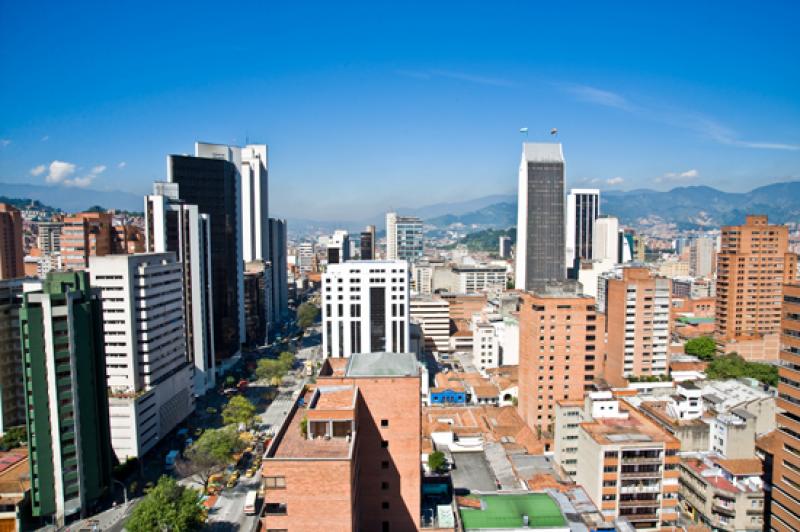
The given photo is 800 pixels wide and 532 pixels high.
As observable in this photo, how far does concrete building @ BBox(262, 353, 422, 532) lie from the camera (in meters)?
11.6

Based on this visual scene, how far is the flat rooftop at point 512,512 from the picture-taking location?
18.8 m

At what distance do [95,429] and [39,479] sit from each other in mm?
2855

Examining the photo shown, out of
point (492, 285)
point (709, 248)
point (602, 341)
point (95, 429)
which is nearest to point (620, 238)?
point (709, 248)

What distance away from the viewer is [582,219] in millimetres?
99000

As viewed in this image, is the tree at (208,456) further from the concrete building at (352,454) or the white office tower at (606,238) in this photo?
the white office tower at (606,238)

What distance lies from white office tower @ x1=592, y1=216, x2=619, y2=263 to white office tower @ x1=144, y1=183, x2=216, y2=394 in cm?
7789

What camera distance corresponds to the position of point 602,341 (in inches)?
1788

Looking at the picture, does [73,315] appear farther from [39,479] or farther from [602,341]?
[602,341]

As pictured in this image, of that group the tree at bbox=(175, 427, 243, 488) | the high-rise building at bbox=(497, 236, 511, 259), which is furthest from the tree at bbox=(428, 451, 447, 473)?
the high-rise building at bbox=(497, 236, 511, 259)

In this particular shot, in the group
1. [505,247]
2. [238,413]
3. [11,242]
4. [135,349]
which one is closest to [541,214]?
[238,413]

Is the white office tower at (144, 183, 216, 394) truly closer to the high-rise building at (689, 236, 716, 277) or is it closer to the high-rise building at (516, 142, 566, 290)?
the high-rise building at (516, 142, 566, 290)

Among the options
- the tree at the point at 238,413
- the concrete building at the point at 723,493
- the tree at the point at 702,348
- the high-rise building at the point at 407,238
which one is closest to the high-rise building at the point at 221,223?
the tree at the point at 238,413

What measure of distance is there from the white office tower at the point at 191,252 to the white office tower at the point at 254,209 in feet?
103

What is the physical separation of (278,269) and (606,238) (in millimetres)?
62047
